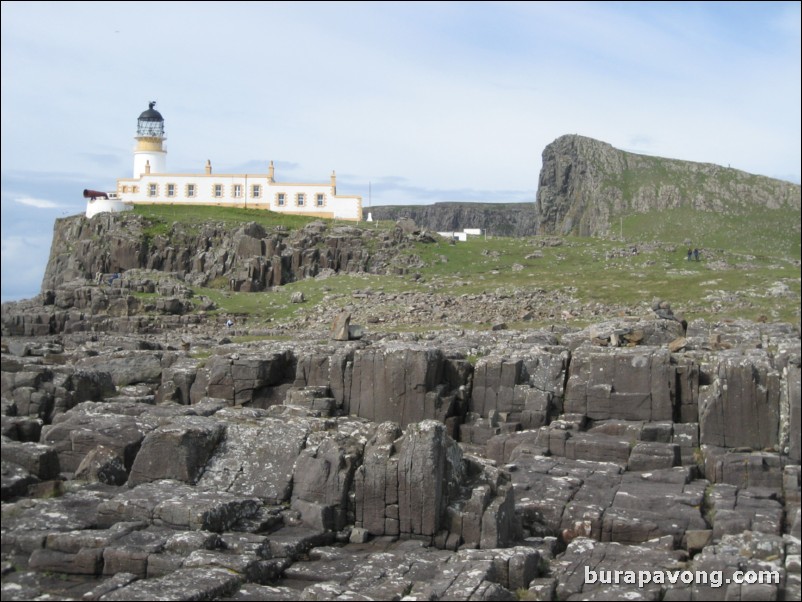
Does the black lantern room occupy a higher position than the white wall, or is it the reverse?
the black lantern room

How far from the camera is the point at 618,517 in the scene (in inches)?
1067

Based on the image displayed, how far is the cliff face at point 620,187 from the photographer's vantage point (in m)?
138

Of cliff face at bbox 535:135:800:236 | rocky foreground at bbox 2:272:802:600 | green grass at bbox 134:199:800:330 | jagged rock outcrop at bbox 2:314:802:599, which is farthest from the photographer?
cliff face at bbox 535:135:800:236

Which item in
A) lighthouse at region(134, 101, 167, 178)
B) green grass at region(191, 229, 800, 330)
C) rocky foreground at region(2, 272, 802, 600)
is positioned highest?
lighthouse at region(134, 101, 167, 178)

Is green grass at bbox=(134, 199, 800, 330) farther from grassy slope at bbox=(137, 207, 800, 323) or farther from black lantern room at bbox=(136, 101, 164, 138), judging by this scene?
black lantern room at bbox=(136, 101, 164, 138)

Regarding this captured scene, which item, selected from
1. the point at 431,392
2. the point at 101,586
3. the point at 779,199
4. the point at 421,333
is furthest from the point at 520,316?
the point at 779,199

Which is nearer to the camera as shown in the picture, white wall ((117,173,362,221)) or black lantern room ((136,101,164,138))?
white wall ((117,173,362,221))

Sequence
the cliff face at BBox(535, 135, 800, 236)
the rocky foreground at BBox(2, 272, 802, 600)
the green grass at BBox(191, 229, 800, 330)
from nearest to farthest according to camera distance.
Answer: the rocky foreground at BBox(2, 272, 802, 600) → the green grass at BBox(191, 229, 800, 330) → the cliff face at BBox(535, 135, 800, 236)

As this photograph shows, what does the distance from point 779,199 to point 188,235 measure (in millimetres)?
80611

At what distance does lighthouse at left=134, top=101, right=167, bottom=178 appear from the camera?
376 ft

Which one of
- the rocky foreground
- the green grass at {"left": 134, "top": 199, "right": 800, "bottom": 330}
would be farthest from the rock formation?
the green grass at {"left": 134, "top": 199, "right": 800, "bottom": 330}

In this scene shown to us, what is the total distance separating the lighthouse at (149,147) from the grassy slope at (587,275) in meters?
→ 12.6

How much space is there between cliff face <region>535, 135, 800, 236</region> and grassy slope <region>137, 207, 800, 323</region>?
24.7 m

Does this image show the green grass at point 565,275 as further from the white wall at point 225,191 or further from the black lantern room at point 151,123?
the black lantern room at point 151,123
